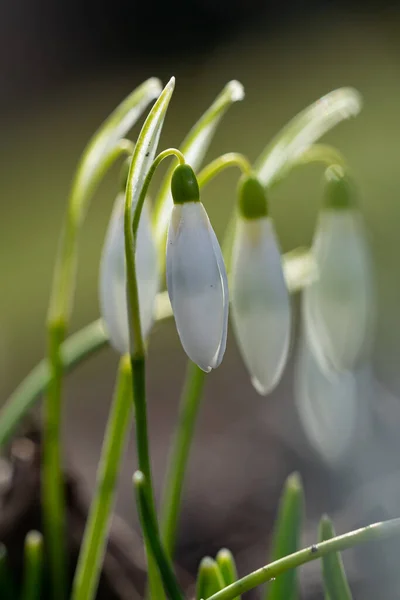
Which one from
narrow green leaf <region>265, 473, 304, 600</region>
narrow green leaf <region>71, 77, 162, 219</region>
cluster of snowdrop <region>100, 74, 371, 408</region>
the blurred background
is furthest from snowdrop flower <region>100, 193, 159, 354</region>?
the blurred background

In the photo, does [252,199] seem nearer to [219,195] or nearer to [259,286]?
[259,286]

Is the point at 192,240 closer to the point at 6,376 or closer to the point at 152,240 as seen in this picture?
the point at 152,240

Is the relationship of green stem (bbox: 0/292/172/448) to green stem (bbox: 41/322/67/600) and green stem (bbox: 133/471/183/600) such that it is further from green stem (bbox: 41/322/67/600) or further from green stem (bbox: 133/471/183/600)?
green stem (bbox: 133/471/183/600)

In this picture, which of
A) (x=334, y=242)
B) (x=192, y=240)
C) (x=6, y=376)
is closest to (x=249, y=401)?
(x=6, y=376)

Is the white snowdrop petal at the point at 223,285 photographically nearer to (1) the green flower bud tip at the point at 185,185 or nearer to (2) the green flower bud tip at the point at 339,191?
(1) the green flower bud tip at the point at 185,185

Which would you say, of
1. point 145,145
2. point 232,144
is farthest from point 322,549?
point 232,144

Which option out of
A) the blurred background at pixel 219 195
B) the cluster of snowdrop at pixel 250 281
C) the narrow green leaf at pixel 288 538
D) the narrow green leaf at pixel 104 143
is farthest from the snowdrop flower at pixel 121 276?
the blurred background at pixel 219 195
